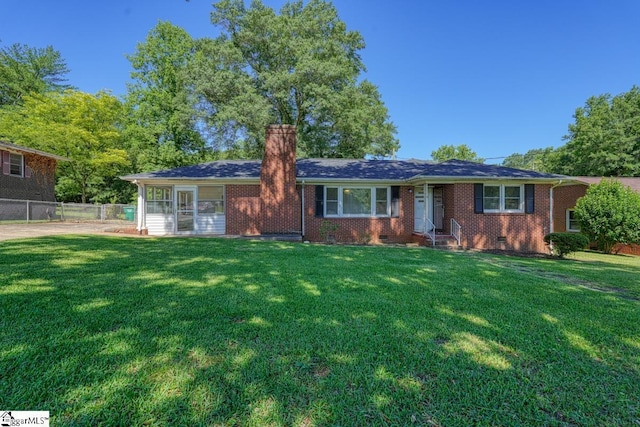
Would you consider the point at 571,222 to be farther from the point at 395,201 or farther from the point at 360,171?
the point at 360,171

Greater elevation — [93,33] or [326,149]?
[93,33]

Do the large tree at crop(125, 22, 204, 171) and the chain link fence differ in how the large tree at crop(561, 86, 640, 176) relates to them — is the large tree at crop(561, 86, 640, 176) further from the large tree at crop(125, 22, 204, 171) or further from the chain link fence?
the chain link fence

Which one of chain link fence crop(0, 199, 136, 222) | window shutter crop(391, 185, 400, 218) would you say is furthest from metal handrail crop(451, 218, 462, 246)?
chain link fence crop(0, 199, 136, 222)

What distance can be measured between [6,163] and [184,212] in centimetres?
1356

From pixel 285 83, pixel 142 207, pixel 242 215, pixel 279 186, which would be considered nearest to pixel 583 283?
pixel 279 186

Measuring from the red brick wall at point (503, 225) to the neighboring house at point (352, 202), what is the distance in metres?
0.04

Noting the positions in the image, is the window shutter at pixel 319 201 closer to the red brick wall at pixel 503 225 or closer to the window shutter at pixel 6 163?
the red brick wall at pixel 503 225

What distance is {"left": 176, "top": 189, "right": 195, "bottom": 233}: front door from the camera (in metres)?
13.5

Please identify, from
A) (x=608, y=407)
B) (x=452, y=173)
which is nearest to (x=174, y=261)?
(x=608, y=407)

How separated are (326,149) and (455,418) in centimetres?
2276

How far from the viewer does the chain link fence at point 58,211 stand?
15915 mm

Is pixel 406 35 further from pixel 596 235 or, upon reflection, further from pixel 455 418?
pixel 455 418

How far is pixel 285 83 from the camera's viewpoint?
2072cm

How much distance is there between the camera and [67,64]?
33406 mm
